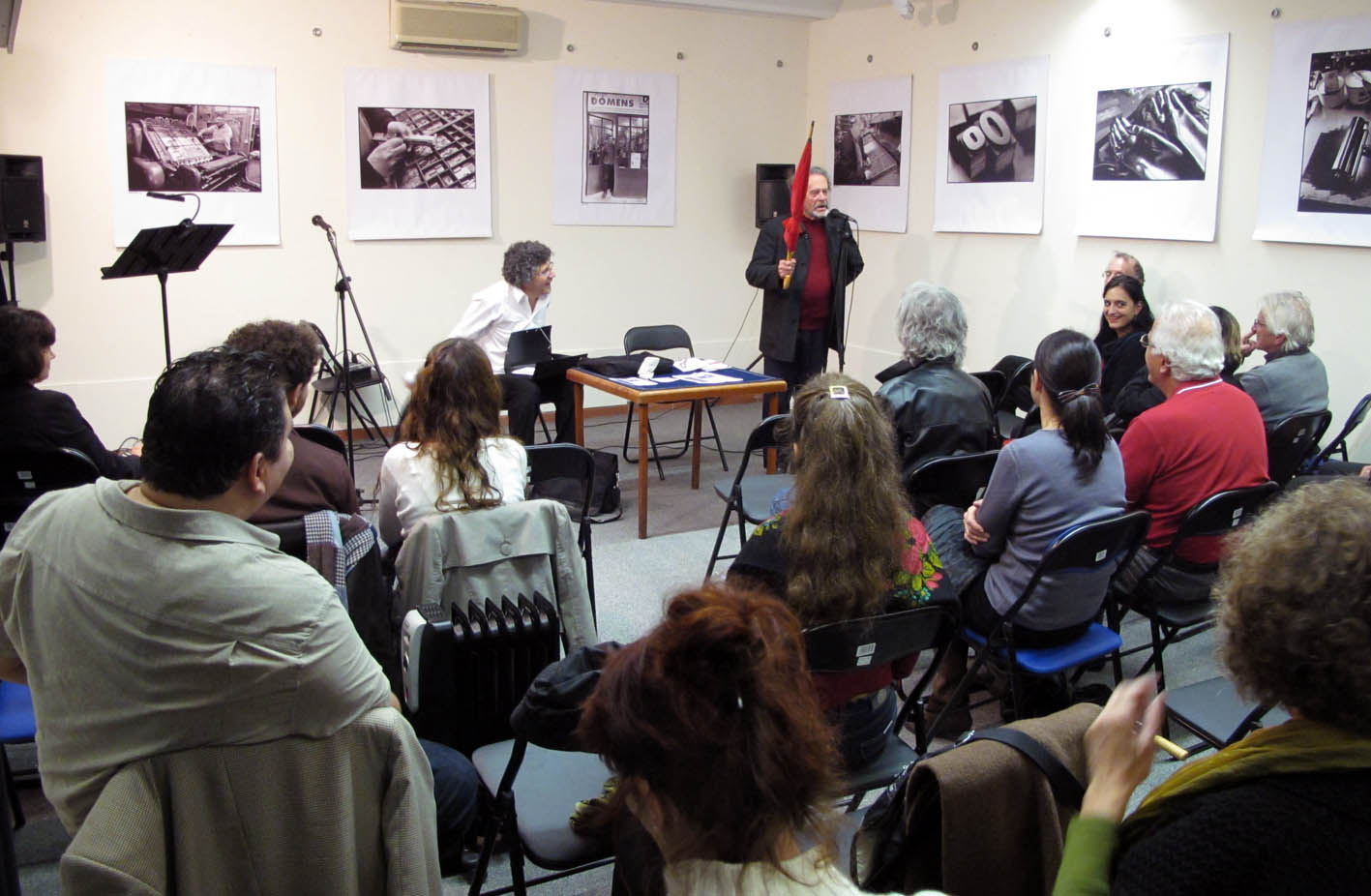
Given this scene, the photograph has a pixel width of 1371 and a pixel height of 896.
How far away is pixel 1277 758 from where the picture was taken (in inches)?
42.7

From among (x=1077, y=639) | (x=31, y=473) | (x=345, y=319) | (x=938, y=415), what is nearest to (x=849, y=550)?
(x=1077, y=639)

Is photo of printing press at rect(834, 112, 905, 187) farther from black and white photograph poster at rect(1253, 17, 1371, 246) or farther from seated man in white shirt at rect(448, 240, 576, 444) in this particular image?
seated man in white shirt at rect(448, 240, 576, 444)

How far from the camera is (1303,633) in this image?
1.12 meters

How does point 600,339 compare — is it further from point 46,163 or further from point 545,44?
point 46,163

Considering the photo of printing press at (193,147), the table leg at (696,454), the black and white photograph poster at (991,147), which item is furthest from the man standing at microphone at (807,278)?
the photo of printing press at (193,147)

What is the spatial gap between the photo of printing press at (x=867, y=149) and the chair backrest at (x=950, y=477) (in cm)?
437

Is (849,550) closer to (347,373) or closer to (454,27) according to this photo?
(347,373)

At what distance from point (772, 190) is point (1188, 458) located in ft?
15.7

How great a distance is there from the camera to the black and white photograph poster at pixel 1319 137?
4.98 meters

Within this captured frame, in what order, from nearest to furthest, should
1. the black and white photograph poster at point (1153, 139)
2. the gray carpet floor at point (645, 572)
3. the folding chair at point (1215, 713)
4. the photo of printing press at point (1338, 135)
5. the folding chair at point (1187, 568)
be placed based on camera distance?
the folding chair at point (1215, 713), the gray carpet floor at point (645, 572), the folding chair at point (1187, 568), the photo of printing press at point (1338, 135), the black and white photograph poster at point (1153, 139)

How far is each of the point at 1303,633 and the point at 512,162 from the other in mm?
6575

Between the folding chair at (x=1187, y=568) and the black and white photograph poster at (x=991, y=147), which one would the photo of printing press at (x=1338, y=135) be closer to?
the black and white photograph poster at (x=991, y=147)

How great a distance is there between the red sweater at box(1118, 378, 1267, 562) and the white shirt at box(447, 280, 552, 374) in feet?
11.0

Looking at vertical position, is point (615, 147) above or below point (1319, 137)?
above
